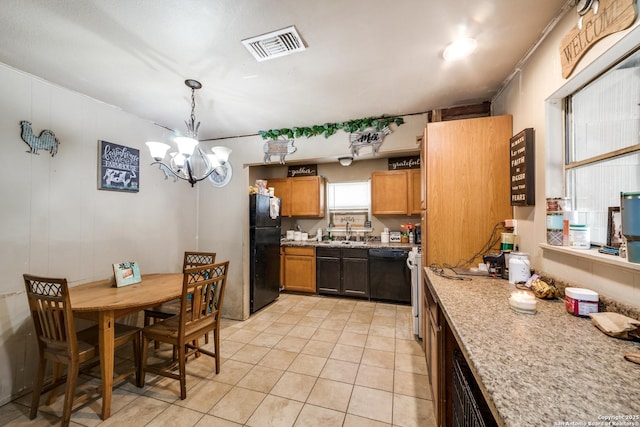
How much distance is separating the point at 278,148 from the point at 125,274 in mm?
2177

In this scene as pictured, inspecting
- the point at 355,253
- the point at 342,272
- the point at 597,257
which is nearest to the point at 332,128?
the point at 355,253

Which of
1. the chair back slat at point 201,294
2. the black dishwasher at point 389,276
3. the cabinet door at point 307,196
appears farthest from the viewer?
the cabinet door at point 307,196

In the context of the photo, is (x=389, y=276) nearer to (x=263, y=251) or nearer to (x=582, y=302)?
(x=263, y=251)

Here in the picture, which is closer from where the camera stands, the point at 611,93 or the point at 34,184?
the point at 611,93

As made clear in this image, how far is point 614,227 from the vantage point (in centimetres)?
117

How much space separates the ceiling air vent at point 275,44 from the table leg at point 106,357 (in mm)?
2093

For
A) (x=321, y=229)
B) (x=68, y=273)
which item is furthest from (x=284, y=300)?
(x=68, y=273)

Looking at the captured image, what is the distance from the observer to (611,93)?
1213 mm

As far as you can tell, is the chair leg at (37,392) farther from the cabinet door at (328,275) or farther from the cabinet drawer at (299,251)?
the cabinet door at (328,275)

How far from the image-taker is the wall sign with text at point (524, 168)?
1.65m

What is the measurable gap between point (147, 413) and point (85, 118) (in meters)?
2.66

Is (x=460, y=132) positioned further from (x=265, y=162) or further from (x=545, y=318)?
(x=265, y=162)

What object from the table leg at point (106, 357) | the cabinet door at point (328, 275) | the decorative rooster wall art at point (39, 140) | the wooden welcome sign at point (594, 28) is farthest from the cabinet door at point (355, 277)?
the decorative rooster wall art at point (39, 140)

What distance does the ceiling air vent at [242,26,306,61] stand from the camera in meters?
1.54
